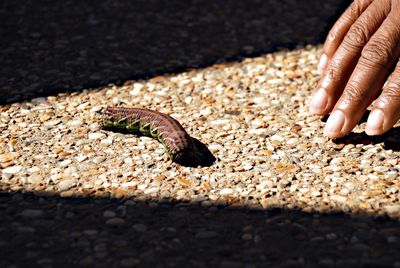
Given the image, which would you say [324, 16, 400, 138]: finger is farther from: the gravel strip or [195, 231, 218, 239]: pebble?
[195, 231, 218, 239]: pebble

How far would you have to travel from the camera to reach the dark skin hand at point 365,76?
4.37 metres

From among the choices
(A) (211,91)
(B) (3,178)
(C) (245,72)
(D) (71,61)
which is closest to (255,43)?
(C) (245,72)

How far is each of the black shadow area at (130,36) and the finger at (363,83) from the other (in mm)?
1631

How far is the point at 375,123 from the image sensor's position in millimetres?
4348

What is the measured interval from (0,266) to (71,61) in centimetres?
266

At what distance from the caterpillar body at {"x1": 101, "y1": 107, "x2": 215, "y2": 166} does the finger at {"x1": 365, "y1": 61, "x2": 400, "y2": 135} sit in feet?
3.47

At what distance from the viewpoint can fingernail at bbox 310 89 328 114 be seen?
4680mm

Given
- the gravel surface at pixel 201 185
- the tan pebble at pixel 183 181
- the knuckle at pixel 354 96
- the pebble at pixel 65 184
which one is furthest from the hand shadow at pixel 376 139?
the pebble at pixel 65 184

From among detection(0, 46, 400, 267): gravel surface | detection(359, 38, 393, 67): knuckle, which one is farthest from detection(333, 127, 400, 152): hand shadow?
detection(359, 38, 393, 67): knuckle

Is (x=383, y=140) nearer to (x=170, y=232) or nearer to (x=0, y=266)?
(x=170, y=232)

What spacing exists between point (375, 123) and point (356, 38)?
69 centimetres

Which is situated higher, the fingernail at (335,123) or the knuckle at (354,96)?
the knuckle at (354,96)

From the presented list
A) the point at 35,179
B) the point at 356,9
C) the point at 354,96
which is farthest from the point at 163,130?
the point at 356,9

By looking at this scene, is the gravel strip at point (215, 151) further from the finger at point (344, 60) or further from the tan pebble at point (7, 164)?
the finger at point (344, 60)
